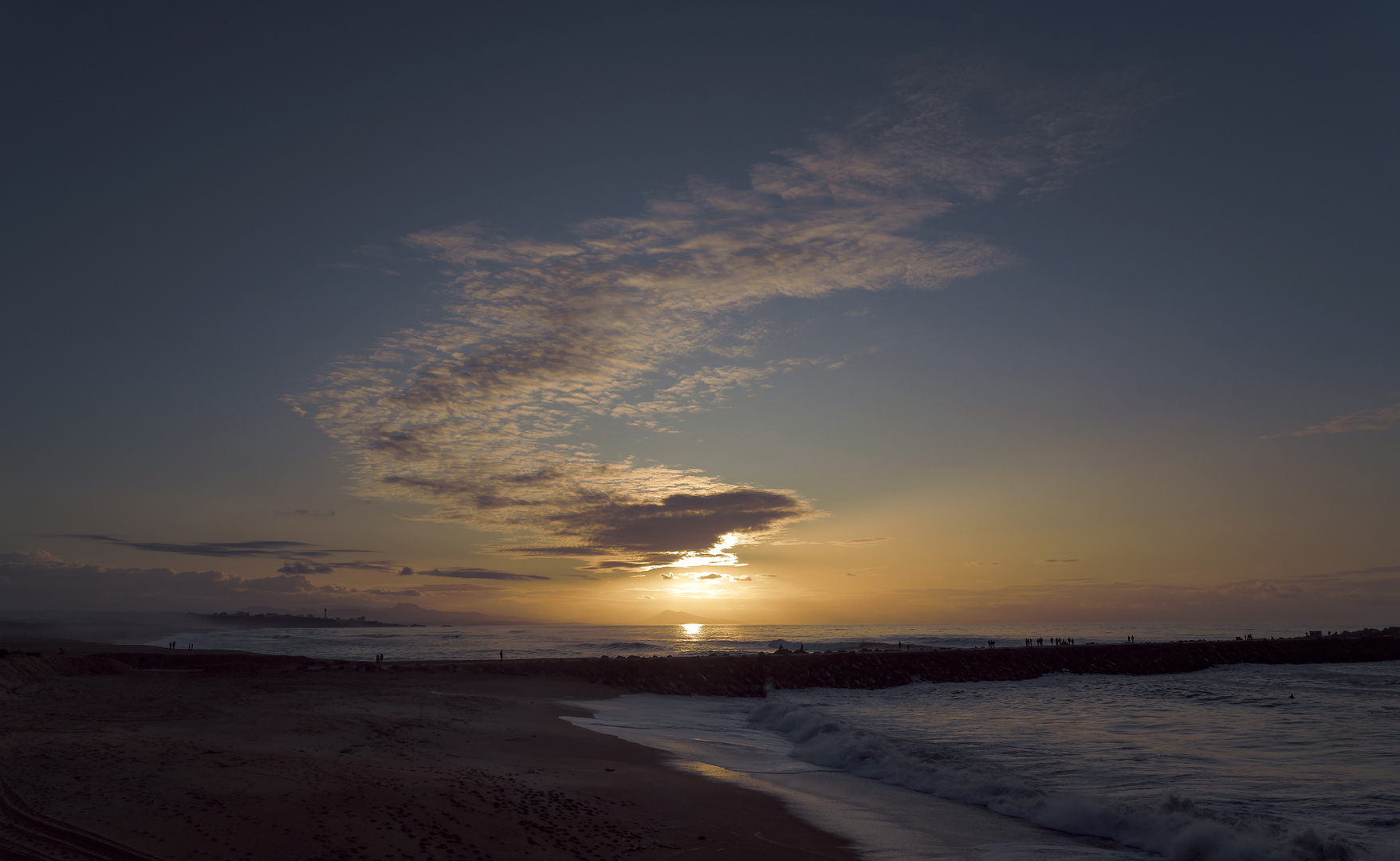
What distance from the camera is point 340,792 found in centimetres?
1149

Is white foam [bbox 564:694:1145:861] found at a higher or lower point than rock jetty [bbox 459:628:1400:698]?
higher

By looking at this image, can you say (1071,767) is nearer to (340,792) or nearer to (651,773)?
(651,773)

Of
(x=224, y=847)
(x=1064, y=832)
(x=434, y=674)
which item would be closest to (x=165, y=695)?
(x=434, y=674)

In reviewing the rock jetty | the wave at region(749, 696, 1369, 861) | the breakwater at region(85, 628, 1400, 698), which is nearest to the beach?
the wave at region(749, 696, 1369, 861)

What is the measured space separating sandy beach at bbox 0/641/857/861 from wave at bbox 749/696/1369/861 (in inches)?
202

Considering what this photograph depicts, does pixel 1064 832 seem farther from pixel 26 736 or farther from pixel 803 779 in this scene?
pixel 26 736

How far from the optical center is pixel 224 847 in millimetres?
8789

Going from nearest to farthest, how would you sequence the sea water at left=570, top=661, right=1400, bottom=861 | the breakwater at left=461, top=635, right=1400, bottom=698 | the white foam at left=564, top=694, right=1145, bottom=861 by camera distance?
the white foam at left=564, top=694, right=1145, bottom=861, the sea water at left=570, top=661, right=1400, bottom=861, the breakwater at left=461, top=635, right=1400, bottom=698

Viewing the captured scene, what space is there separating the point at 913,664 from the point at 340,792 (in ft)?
147

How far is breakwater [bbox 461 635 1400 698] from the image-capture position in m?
41.8

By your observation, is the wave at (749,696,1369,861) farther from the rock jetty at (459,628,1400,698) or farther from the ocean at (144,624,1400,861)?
the rock jetty at (459,628,1400,698)

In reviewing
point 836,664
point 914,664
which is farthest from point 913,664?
point 836,664

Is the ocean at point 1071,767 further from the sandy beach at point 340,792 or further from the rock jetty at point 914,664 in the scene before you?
the rock jetty at point 914,664

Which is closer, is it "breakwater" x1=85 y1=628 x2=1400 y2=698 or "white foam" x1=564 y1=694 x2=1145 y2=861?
"white foam" x1=564 y1=694 x2=1145 y2=861
